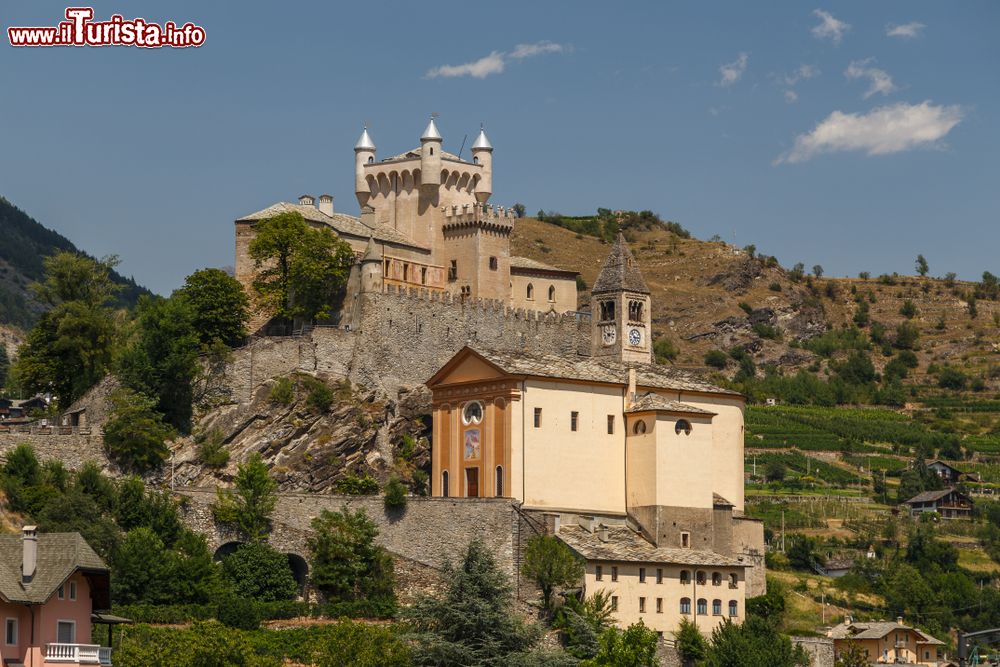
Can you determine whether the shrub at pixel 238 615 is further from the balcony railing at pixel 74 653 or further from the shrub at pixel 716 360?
the shrub at pixel 716 360

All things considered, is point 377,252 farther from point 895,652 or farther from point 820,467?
point 820,467

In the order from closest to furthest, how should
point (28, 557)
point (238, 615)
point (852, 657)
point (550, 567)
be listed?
point (28, 557), point (238, 615), point (550, 567), point (852, 657)

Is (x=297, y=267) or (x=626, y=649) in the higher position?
(x=297, y=267)

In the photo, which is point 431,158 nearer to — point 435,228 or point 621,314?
point 435,228

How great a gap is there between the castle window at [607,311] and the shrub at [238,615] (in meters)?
24.6

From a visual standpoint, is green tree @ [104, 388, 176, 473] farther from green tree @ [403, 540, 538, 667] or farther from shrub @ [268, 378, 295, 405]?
green tree @ [403, 540, 538, 667]

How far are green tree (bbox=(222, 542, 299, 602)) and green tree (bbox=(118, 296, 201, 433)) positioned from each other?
10.7 metres

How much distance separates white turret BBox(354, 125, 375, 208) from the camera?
103125 millimetres

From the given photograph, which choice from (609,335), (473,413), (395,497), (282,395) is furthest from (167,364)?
(609,335)

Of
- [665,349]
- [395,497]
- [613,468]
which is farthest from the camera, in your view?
[665,349]

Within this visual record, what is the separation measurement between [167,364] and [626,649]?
91.2 feet

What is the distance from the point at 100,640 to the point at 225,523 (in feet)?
48.0

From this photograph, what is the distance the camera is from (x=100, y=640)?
66750 mm

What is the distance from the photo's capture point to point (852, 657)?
8956cm
